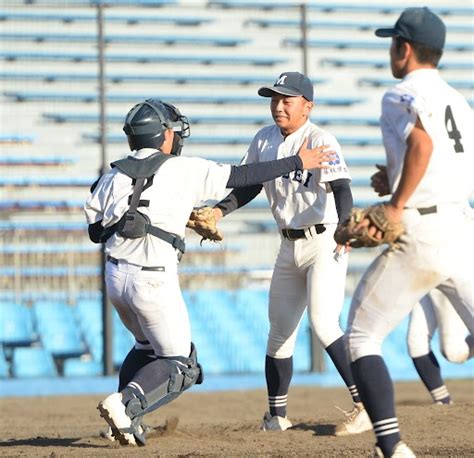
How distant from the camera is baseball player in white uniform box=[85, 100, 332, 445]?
5992mm

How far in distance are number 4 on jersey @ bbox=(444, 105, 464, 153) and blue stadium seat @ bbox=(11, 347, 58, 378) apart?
10231mm

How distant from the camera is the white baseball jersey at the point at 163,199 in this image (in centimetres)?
602

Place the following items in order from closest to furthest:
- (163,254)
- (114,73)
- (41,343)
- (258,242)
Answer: (163,254) → (41,343) → (258,242) → (114,73)

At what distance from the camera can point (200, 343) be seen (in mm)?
15484

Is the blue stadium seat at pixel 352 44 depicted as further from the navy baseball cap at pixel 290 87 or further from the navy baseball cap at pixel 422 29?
the navy baseball cap at pixel 422 29

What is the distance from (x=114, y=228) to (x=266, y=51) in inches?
614

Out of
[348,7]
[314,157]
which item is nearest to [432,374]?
[314,157]

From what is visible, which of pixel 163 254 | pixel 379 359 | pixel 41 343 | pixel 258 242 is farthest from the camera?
pixel 258 242

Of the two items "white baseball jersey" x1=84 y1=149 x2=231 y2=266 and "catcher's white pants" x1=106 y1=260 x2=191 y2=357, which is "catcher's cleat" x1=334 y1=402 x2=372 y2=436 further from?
"white baseball jersey" x1=84 y1=149 x2=231 y2=266

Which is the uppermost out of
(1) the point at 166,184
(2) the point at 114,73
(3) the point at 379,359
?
(2) the point at 114,73

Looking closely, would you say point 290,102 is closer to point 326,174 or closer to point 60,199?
point 326,174

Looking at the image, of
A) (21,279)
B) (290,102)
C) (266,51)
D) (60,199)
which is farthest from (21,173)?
(290,102)

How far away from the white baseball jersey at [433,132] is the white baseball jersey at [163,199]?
5.08 feet

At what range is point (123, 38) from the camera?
19.9 metres
